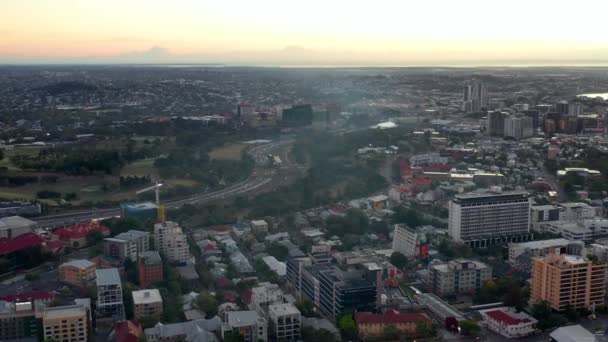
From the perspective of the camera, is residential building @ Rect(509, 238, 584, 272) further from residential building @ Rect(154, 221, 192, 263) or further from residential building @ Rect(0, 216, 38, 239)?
residential building @ Rect(0, 216, 38, 239)

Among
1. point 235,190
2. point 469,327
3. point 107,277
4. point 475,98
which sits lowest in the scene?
point 235,190

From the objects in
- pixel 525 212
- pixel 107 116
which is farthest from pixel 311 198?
pixel 107 116

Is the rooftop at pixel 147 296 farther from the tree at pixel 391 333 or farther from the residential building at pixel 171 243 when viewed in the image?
the tree at pixel 391 333

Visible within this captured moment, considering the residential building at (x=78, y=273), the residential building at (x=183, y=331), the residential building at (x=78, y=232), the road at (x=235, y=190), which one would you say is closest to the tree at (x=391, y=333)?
the residential building at (x=183, y=331)

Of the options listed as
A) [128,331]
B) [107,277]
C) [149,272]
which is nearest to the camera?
[128,331]

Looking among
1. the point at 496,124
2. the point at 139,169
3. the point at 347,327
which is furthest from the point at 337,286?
the point at 496,124

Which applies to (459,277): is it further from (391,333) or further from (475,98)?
(475,98)
